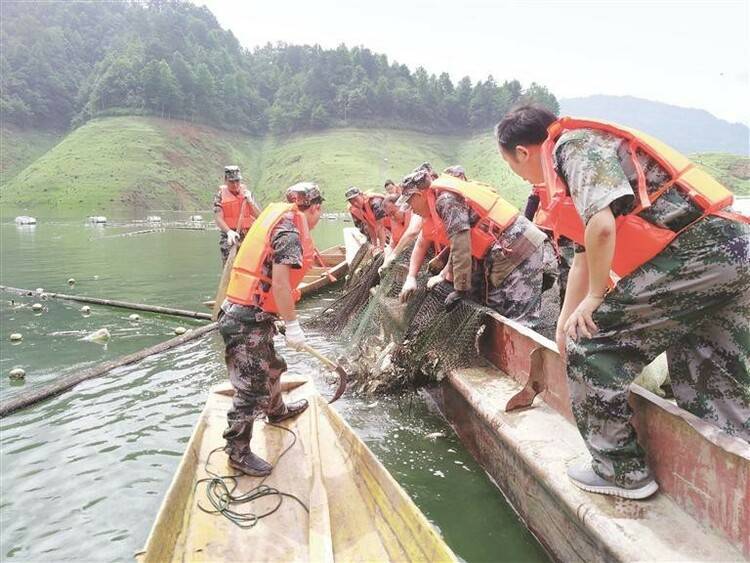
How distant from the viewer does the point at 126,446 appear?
540 centimetres

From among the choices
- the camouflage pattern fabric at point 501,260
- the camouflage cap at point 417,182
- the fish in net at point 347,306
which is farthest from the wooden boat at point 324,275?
the camouflage pattern fabric at point 501,260

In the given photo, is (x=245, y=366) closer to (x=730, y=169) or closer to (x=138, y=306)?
(x=138, y=306)

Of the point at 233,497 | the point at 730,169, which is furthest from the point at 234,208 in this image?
the point at 730,169

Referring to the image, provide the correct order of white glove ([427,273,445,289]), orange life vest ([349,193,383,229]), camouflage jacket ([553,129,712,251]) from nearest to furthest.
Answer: camouflage jacket ([553,129,712,251])
white glove ([427,273,445,289])
orange life vest ([349,193,383,229])

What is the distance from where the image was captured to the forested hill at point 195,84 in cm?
9025

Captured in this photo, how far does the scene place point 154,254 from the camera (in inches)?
822

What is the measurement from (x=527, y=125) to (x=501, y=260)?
2.61 metres

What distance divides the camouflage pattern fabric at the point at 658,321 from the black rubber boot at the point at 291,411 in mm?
2699

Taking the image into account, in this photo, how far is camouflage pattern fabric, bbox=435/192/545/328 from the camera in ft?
17.7

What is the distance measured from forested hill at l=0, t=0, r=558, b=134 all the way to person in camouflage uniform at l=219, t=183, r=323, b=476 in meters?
92.7

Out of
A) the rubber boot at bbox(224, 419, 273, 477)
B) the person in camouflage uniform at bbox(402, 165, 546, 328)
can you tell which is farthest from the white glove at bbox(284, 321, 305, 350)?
the person in camouflage uniform at bbox(402, 165, 546, 328)

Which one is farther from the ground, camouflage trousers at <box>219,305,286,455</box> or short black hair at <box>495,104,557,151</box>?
short black hair at <box>495,104,557,151</box>

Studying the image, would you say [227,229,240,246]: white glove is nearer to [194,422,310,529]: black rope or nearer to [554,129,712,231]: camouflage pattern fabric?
[194,422,310,529]: black rope

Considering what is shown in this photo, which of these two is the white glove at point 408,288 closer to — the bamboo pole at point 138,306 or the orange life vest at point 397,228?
the orange life vest at point 397,228
